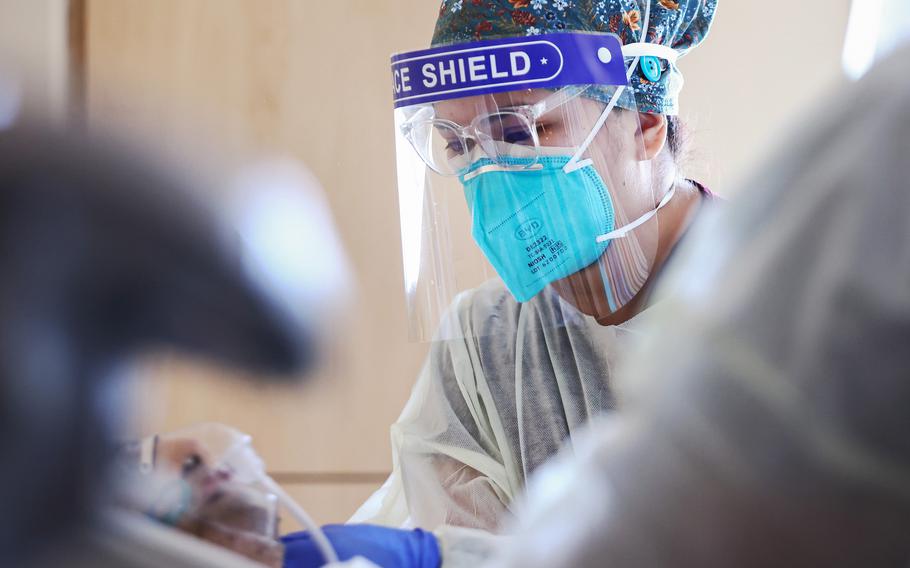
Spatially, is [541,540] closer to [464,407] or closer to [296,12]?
[464,407]

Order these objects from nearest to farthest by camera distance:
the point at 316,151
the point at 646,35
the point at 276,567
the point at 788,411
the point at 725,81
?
the point at 788,411, the point at 276,567, the point at 646,35, the point at 725,81, the point at 316,151

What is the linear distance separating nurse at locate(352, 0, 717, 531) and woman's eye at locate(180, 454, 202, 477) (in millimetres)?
817

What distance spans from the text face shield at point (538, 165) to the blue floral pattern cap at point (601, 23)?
0.03 meters

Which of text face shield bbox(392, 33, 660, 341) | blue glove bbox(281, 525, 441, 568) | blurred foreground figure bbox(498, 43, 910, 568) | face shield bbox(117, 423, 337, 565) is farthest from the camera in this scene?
text face shield bbox(392, 33, 660, 341)

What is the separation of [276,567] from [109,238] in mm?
300

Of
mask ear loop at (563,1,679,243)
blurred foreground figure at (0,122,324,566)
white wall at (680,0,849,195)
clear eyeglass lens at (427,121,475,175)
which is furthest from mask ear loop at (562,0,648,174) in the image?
blurred foreground figure at (0,122,324,566)

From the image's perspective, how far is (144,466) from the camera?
1.44 ft

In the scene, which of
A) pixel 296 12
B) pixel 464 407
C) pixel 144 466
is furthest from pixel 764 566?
pixel 296 12

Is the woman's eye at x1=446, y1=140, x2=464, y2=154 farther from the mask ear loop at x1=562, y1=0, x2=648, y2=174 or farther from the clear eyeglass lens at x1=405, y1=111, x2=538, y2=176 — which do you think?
the mask ear loop at x1=562, y1=0, x2=648, y2=174

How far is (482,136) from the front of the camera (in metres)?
1.32

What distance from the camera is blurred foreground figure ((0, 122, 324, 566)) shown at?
0.35m

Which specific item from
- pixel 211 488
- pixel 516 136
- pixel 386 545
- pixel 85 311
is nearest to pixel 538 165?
pixel 516 136

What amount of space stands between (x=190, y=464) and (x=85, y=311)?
0.17 metres

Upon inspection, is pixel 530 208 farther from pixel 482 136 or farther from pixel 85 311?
pixel 85 311
